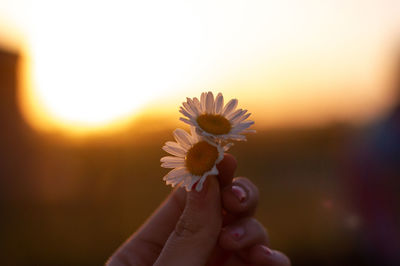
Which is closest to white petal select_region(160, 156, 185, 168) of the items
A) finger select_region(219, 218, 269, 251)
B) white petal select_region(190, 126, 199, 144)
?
white petal select_region(190, 126, 199, 144)

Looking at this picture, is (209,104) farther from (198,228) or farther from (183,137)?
(198,228)

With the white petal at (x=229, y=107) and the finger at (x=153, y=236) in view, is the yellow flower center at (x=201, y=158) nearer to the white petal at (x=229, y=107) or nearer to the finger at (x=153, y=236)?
the white petal at (x=229, y=107)

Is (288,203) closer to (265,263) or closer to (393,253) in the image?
(393,253)

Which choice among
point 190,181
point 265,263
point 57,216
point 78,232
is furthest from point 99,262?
point 190,181

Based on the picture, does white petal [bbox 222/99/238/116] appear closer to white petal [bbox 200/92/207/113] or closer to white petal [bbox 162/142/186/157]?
white petal [bbox 200/92/207/113]

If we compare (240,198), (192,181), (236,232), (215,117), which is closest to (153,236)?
(236,232)

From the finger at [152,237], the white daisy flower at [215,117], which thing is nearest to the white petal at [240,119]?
the white daisy flower at [215,117]
